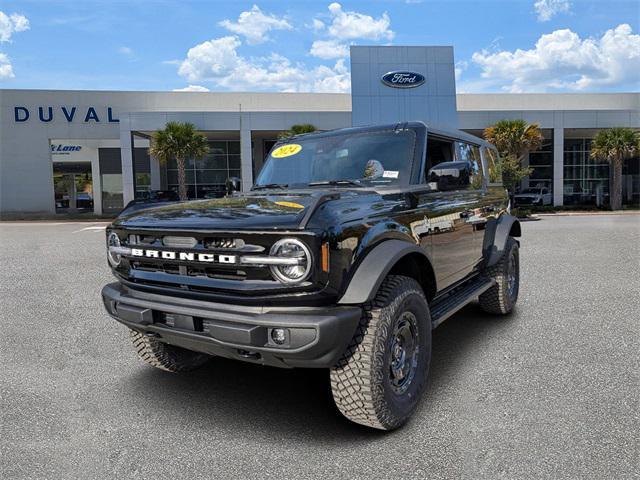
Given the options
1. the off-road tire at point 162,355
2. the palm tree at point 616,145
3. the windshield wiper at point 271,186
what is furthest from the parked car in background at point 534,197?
the off-road tire at point 162,355

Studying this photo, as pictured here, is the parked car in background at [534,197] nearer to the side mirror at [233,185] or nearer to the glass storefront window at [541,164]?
the glass storefront window at [541,164]

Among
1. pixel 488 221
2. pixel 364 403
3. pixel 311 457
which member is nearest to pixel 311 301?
pixel 364 403

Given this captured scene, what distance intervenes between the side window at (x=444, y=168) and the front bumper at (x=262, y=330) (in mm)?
1288

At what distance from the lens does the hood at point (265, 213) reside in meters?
2.55

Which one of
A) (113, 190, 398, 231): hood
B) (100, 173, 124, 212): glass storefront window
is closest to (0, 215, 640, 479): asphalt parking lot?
(113, 190, 398, 231): hood

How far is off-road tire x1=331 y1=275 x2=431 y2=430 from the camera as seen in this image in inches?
105

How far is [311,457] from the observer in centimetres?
264

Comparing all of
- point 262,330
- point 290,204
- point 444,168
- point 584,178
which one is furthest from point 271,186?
point 584,178

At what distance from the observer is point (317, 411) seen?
10.5ft

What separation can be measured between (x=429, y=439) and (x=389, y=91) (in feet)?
88.2

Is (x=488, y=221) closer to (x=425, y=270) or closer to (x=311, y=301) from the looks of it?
(x=425, y=270)

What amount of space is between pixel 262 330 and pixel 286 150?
240cm

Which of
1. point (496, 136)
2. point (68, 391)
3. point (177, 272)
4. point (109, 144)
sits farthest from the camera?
point (109, 144)

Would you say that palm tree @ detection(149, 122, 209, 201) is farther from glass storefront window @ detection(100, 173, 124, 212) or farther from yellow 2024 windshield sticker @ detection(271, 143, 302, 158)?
yellow 2024 windshield sticker @ detection(271, 143, 302, 158)
